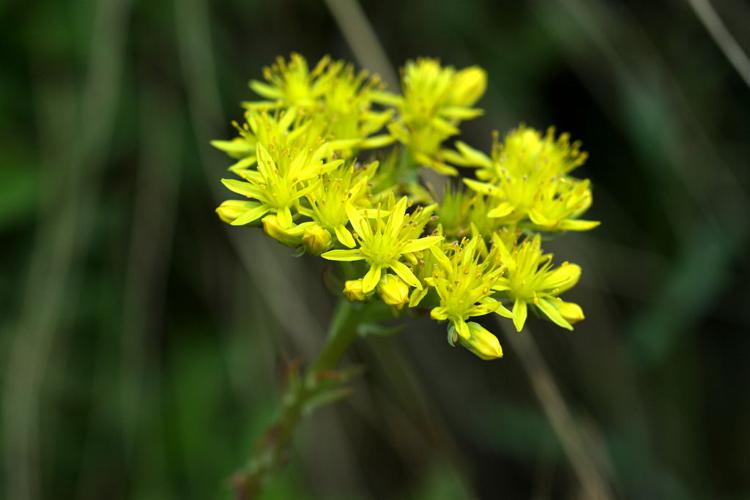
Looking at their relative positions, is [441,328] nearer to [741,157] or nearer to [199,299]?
[199,299]

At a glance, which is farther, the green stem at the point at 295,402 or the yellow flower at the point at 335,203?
the green stem at the point at 295,402

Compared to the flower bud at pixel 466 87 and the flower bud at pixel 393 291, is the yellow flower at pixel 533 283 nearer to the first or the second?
the flower bud at pixel 393 291

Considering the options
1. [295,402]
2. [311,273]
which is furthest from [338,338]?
[311,273]

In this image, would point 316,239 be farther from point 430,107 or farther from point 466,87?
point 466,87

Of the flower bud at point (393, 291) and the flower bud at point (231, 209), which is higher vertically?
the flower bud at point (231, 209)

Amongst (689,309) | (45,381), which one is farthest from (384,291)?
(689,309)

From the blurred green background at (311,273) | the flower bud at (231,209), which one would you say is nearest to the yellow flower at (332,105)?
the flower bud at (231,209)

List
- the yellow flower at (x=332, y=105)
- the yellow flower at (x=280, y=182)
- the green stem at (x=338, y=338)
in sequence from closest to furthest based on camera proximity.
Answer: the yellow flower at (x=280, y=182) → the green stem at (x=338, y=338) → the yellow flower at (x=332, y=105)
